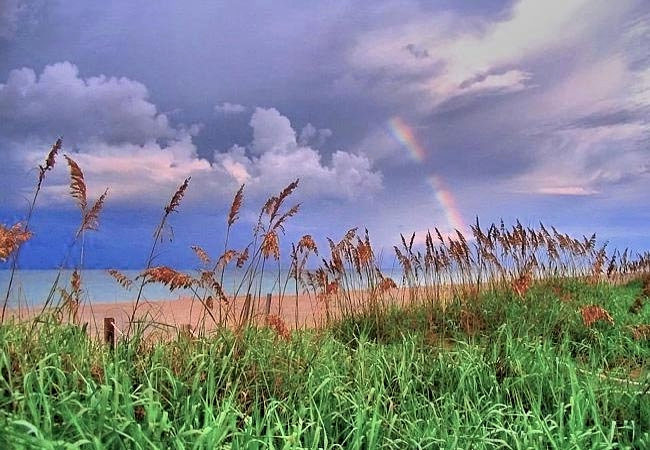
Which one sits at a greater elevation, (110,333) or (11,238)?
(11,238)

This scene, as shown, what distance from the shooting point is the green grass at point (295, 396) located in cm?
312

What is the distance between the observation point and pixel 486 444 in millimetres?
3771

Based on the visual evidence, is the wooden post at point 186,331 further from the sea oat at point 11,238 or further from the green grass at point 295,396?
the sea oat at point 11,238

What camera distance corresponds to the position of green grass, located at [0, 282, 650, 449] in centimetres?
312

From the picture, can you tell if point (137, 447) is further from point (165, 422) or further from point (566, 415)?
point (566, 415)

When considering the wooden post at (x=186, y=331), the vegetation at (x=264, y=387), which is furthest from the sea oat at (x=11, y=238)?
the wooden post at (x=186, y=331)

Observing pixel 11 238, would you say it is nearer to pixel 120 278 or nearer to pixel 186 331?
pixel 120 278

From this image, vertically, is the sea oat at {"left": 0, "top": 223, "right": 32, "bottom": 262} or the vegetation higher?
the sea oat at {"left": 0, "top": 223, "right": 32, "bottom": 262}

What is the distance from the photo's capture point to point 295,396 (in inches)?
162

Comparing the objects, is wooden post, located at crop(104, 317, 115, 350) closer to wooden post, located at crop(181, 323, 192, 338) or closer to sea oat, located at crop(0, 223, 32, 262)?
wooden post, located at crop(181, 323, 192, 338)

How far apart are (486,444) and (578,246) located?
832cm

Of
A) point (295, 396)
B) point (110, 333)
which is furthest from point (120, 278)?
point (295, 396)

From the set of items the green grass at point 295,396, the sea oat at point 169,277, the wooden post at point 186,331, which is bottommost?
the green grass at point 295,396

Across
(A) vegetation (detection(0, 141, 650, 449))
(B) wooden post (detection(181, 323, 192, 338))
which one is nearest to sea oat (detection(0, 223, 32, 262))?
(A) vegetation (detection(0, 141, 650, 449))
